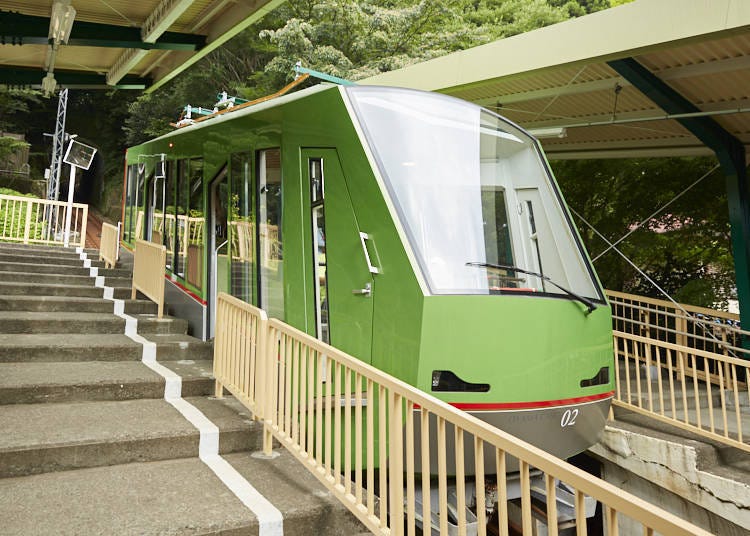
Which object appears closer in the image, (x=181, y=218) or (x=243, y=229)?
(x=243, y=229)

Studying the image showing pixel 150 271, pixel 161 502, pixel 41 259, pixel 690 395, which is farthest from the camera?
pixel 41 259

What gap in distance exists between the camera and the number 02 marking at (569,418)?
3.97 m

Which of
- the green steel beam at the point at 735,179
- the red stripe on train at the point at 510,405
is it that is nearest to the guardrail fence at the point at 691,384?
the green steel beam at the point at 735,179

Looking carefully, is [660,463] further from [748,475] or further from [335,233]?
[335,233]

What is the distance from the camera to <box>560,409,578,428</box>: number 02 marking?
13.0 feet

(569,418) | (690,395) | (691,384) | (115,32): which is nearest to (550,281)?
(569,418)

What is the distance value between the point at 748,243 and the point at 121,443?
7506 millimetres

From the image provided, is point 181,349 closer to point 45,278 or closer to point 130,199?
point 45,278

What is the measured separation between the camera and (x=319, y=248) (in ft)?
15.1

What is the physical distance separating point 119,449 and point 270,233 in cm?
215

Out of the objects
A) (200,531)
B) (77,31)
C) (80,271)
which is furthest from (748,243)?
(80,271)

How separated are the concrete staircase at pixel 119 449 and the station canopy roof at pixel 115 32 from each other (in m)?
3.27

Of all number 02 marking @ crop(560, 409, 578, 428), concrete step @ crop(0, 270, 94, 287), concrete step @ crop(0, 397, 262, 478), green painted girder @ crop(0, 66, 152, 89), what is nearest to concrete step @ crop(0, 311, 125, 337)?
concrete step @ crop(0, 270, 94, 287)

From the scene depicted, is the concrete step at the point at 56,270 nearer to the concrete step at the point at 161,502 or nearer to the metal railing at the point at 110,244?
the metal railing at the point at 110,244
